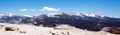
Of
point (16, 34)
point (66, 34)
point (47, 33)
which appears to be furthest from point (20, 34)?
point (66, 34)

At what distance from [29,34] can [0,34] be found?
5113 millimetres

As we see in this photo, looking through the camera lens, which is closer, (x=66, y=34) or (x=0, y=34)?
(x=0, y=34)

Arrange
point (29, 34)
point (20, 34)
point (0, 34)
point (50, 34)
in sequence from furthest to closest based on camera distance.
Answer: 1. point (50, 34)
2. point (29, 34)
3. point (20, 34)
4. point (0, 34)

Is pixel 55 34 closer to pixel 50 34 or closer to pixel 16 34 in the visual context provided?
pixel 50 34

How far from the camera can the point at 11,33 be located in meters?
26.9

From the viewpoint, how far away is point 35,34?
1232 inches

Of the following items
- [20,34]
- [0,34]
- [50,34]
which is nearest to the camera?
[0,34]

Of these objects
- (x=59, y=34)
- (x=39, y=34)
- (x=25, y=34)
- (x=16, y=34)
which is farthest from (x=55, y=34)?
(x=16, y=34)

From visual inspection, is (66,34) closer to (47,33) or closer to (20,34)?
(47,33)

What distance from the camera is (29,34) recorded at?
99.7 ft

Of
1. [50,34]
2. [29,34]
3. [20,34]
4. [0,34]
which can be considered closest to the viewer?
[0,34]

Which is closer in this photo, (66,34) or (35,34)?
(35,34)

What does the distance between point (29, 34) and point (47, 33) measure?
4.13m

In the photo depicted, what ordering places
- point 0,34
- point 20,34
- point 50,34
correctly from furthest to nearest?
point 50,34, point 20,34, point 0,34
